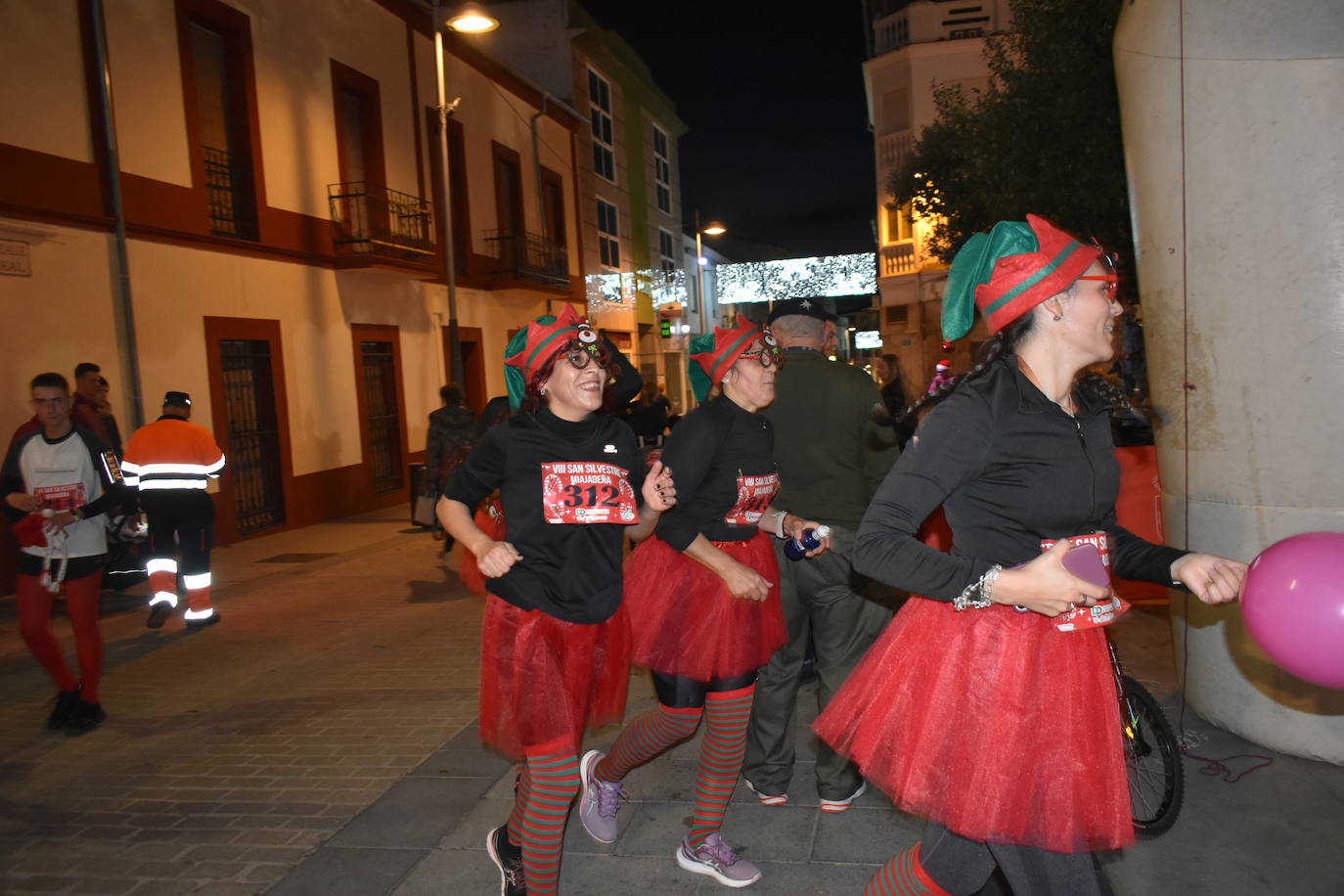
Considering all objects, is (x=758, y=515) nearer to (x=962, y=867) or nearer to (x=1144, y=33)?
(x=962, y=867)

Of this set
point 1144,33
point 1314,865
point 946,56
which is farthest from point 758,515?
point 946,56

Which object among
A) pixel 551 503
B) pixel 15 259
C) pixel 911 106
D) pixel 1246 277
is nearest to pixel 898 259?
pixel 911 106

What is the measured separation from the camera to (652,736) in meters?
3.60

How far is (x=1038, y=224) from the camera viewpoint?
7.45ft

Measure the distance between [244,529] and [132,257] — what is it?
12.1 ft

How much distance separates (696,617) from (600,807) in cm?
94

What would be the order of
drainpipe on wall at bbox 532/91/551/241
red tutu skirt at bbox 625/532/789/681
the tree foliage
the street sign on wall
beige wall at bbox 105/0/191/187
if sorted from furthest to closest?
drainpipe on wall at bbox 532/91/551/241 → the tree foliage → beige wall at bbox 105/0/191/187 → the street sign on wall → red tutu skirt at bbox 625/532/789/681

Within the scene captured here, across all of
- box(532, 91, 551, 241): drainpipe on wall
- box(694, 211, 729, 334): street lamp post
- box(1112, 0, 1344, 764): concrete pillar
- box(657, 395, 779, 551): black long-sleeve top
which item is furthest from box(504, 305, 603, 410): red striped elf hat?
box(694, 211, 729, 334): street lamp post

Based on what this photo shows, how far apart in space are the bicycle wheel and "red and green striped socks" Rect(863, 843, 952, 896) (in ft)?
4.93

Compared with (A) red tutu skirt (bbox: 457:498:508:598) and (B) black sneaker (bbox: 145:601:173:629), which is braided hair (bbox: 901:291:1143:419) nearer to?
(A) red tutu skirt (bbox: 457:498:508:598)

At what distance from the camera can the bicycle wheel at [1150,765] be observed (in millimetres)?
3592

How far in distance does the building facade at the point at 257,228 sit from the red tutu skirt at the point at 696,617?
863 cm

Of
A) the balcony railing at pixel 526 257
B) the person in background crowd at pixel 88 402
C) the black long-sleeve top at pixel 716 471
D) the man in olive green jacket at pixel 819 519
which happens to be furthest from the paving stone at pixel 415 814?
the balcony railing at pixel 526 257

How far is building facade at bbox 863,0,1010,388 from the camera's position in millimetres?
34000
